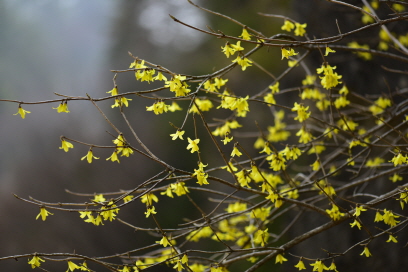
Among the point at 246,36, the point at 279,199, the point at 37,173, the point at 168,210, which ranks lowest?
the point at 279,199

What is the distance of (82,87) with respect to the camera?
11.8 feet

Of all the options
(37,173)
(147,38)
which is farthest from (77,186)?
(147,38)

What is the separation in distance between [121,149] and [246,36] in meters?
0.46

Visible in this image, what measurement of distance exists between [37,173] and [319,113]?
2.41 m

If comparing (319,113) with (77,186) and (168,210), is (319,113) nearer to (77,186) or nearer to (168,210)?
(168,210)

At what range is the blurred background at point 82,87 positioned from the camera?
3354 mm

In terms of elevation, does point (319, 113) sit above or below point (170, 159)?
below

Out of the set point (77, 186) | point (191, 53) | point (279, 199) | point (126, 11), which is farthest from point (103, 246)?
point (279, 199)

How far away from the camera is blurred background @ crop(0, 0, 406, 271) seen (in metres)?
3.35

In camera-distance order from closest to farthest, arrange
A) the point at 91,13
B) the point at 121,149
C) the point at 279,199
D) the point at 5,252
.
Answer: the point at 121,149 → the point at 279,199 → the point at 5,252 → the point at 91,13

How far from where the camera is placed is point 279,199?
1.26m

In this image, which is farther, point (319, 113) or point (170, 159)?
point (170, 159)

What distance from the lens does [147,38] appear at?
375cm

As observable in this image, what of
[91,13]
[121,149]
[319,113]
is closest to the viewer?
[121,149]
